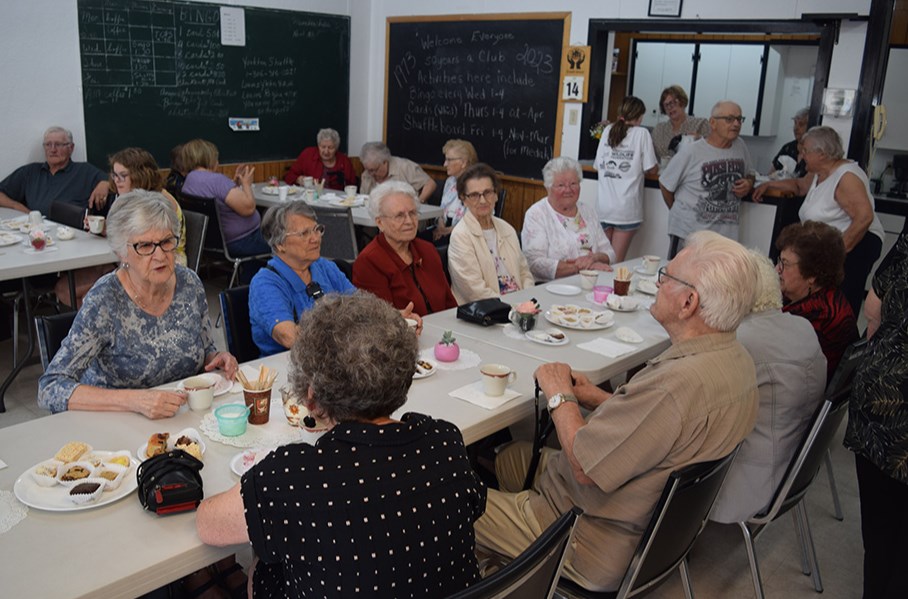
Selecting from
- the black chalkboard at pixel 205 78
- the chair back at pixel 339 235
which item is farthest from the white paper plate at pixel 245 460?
the black chalkboard at pixel 205 78

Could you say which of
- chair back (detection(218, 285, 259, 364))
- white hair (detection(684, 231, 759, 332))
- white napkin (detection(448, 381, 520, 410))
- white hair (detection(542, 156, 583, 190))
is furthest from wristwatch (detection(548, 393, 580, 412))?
white hair (detection(542, 156, 583, 190))

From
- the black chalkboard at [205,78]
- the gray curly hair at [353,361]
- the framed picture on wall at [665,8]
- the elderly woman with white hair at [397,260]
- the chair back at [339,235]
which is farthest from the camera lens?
the black chalkboard at [205,78]

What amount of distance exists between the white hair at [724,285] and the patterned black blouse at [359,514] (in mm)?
879

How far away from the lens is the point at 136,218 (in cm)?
227

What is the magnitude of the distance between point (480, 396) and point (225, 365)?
Result: 30.5 inches

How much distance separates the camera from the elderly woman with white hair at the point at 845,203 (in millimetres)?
4109

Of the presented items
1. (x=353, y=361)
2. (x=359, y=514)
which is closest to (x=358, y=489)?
(x=359, y=514)

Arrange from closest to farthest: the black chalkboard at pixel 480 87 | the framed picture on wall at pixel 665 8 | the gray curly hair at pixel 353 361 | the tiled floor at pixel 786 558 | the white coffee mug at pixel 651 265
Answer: the gray curly hair at pixel 353 361 → the tiled floor at pixel 786 558 → the white coffee mug at pixel 651 265 → the framed picture on wall at pixel 665 8 → the black chalkboard at pixel 480 87

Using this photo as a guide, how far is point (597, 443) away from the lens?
1.78 metres

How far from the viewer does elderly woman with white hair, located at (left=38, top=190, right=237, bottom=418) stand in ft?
6.97

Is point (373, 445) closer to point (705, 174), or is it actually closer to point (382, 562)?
point (382, 562)

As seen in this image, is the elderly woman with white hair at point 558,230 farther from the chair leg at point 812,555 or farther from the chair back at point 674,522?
the chair back at point 674,522

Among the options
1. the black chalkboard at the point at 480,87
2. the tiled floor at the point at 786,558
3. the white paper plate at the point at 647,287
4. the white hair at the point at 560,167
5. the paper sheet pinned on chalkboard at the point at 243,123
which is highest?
the black chalkboard at the point at 480,87

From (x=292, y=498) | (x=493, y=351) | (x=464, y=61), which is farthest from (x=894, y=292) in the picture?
(x=464, y=61)
